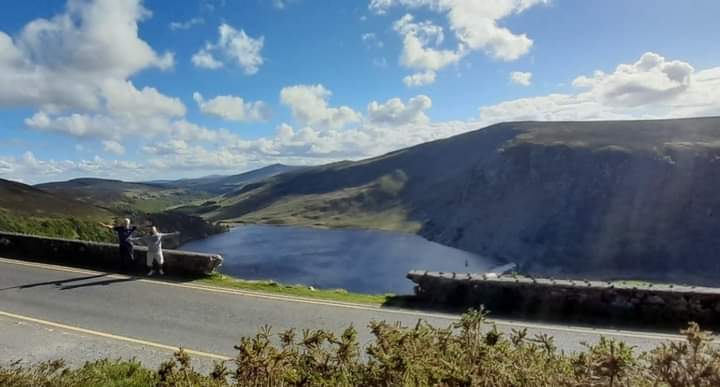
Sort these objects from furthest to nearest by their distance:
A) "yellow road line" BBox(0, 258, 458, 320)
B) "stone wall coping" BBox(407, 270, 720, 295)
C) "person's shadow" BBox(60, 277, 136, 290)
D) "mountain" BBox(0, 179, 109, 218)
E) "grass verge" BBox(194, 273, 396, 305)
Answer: "mountain" BBox(0, 179, 109, 218)
"person's shadow" BBox(60, 277, 136, 290)
"grass verge" BBox(194, 273, 396, 305)
"yellow road line" BBox(0, 258, 458, 320)
"stone wall coping" BBox(407, 270, 720, 295)

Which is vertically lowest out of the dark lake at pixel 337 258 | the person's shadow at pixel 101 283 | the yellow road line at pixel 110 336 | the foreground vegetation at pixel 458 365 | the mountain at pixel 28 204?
the dark lake at pixel 337 258

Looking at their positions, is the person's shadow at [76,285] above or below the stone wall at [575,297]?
above

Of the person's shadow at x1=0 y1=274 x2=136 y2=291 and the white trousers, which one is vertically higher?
→ the white trousers

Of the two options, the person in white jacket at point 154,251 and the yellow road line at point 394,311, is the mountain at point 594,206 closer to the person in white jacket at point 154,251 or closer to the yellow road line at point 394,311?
the yellow road line at point 394,311

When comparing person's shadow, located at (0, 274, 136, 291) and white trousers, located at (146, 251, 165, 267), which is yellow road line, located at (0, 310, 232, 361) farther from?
white trousers, located at (146, 251, 165, 267)

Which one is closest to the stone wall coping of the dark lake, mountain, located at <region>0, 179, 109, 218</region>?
the dark lake

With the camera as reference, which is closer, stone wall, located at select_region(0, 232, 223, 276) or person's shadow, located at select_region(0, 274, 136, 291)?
person's shadow, located at select_region(0, 274, 136, 291)

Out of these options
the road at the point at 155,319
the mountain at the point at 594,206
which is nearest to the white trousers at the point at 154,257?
the road at the point at 155,319

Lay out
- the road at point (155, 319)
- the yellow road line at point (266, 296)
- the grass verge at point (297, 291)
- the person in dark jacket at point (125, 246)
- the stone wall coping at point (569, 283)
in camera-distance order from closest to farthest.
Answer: the road at point (155, 319), the stone wall coping at point (569, 283), the yellow road line at point (266, 296), the grass verge at point (297, 291), the person in dark jacket at point (125, 246)
